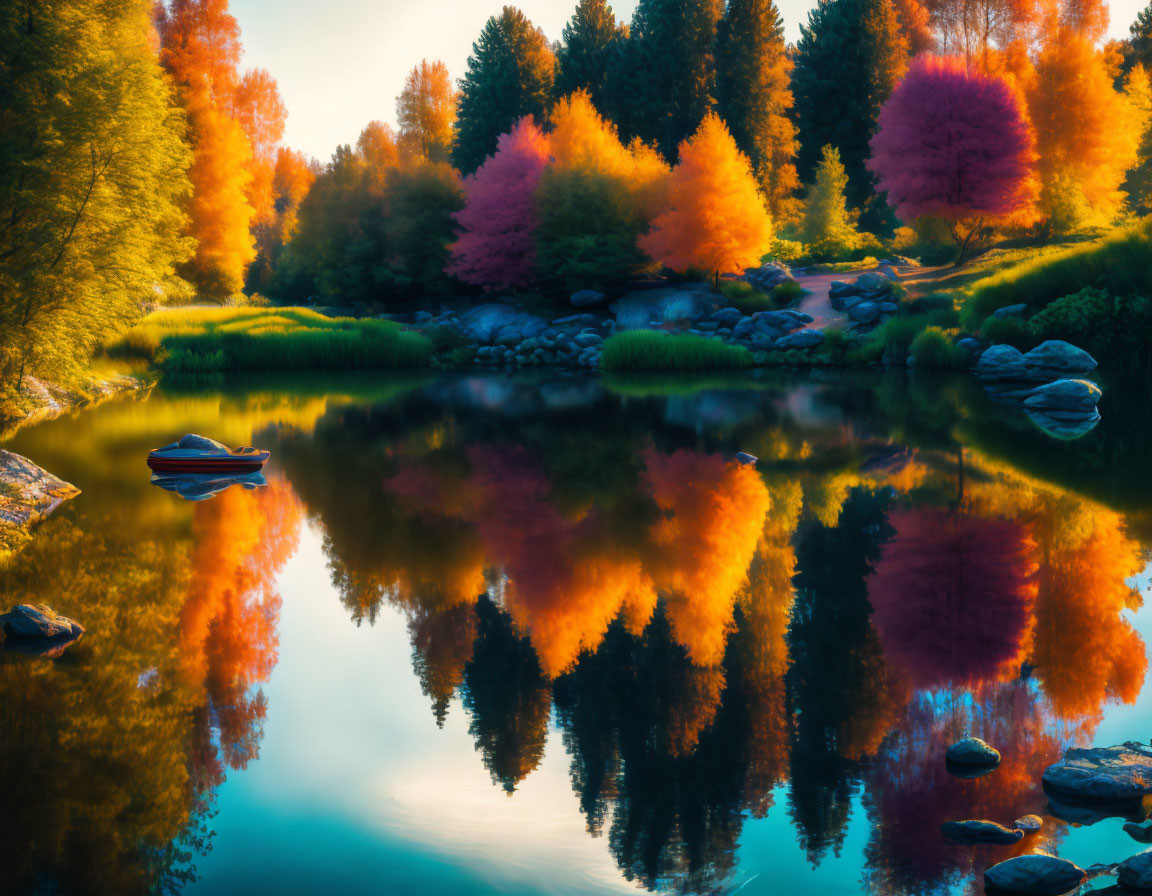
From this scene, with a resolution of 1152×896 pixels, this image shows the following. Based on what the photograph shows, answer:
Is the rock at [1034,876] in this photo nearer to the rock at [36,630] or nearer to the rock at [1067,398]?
the rock at [36,630]

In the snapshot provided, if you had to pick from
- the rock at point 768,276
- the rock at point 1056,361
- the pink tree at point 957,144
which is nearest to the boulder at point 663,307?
the rock at point 768,276

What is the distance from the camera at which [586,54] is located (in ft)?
152

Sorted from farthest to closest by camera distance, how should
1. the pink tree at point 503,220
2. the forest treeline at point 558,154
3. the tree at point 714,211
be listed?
1. the pink tree at point 503,220
2. the tree at point 714,211
3. the forest treeline at point 558,154

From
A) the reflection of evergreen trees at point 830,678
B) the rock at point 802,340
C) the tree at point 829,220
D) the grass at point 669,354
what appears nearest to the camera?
the reflection of evergreen trees at point 830,678

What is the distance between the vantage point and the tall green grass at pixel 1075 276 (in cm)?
1944

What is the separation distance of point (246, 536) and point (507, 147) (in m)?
29.5

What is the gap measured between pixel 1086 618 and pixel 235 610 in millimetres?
4628

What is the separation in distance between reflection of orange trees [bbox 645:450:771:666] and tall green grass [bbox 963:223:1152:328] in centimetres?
1330

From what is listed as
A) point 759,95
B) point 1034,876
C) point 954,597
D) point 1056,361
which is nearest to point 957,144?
point 1056,361

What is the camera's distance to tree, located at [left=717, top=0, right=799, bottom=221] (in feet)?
142

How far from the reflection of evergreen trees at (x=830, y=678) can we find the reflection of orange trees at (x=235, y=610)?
2130 millimetres

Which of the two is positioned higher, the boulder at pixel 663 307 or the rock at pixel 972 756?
the boulder at pixel 663 307

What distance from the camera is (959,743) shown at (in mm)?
3586

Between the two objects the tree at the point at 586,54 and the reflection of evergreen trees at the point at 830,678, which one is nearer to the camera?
the reflection of evergreen trees at the point at 830,678
